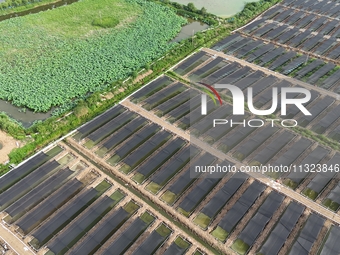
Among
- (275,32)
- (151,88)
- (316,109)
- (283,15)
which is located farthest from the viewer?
(283,15)

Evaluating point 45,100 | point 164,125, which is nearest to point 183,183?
point 164,125

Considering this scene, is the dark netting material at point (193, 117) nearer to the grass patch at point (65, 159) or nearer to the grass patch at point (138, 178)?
the grass patch at point (138, 178)

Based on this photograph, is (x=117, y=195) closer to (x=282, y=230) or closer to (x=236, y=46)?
(x=282, y=230)

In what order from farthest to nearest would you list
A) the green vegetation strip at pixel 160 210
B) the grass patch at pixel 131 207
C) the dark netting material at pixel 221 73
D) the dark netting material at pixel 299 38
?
the dark netting material at pixel 299 38, the dark netting material at pixel 221 73, the grass patch at pixel 131 207, the green vegetation strip at pixel 160 210

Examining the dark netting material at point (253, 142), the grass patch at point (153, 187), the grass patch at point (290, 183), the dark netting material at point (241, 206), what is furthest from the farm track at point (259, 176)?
the grass patch at point (153, 187)

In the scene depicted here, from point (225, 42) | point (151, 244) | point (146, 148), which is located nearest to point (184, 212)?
point (151, 244)

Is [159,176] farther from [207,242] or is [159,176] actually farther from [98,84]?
[98,84]
